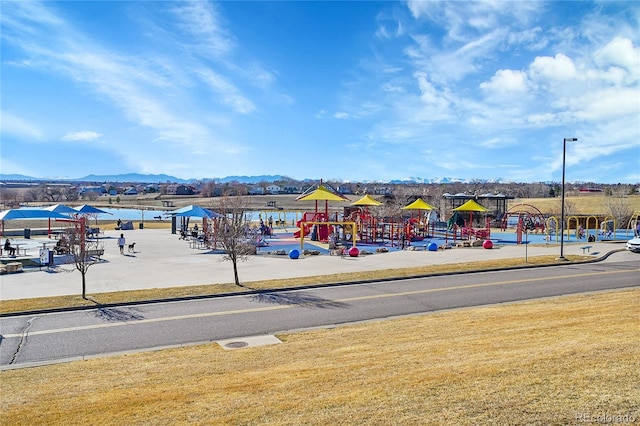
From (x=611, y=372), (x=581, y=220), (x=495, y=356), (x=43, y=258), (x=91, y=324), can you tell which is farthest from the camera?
(x=581, y=220)

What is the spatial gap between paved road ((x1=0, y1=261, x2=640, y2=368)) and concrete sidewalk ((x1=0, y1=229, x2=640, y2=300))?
3.81 m

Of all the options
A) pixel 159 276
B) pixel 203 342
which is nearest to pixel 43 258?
pixel 159 276

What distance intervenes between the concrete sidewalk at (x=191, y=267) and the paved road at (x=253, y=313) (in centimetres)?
381

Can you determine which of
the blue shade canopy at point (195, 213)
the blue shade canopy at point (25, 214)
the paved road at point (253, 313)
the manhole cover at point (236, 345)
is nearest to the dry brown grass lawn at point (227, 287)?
the paved road at point (253, 313)

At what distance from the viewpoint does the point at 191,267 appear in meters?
26.5

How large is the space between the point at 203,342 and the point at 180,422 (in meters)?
5.92

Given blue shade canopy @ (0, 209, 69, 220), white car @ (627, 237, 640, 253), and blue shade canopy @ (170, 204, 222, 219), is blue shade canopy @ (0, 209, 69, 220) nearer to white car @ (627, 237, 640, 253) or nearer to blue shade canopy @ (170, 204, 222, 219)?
blue shade canopy @ (170, 204, 222, 219)

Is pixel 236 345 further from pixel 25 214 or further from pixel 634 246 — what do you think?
pixel 634 246

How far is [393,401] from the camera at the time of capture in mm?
7648

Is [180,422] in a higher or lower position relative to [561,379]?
lower

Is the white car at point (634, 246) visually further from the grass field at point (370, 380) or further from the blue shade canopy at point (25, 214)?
the blue shade canopy at point (25, 214)

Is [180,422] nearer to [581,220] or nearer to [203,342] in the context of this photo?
[203,342]

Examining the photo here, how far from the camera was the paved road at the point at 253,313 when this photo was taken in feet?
43.8

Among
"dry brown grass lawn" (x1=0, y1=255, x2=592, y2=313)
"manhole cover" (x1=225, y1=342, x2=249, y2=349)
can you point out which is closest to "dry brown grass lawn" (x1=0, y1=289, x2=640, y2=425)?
"manhole cover" (x1=225, y1=342, x2=249, y2=349)
